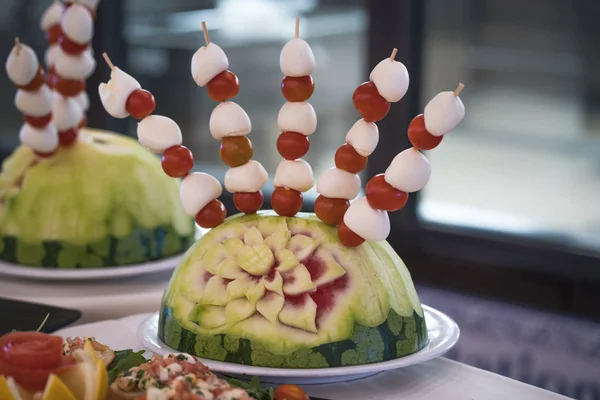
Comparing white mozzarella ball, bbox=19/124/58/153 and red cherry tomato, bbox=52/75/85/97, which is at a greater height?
red cherry tomato, bbox=52/75/85/97

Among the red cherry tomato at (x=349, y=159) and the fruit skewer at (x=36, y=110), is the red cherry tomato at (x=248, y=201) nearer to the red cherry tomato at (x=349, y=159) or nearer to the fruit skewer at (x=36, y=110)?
the red cherry tomato at (x=349, y=159)

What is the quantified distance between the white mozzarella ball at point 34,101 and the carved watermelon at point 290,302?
0.67 metres

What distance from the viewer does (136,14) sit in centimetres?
327

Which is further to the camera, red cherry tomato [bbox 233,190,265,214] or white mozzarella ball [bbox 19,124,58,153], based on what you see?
white mozzarella ball [bbox 19,124,58,153]

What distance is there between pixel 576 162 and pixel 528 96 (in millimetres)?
223

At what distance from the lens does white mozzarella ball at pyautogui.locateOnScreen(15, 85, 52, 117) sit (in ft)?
5.92

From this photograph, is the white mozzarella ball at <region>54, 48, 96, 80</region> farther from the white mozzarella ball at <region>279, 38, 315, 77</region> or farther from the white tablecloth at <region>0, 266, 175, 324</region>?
the white mozzarella ball at <region>279, 38, 315, 77</region>

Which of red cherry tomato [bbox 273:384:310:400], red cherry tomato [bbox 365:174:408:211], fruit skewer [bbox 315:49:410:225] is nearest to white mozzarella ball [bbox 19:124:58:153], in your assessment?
fruit skewer [bbox 315:49:410:225]

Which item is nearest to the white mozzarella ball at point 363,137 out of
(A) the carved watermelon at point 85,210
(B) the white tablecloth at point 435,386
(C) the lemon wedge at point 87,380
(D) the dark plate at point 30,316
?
(B) the white tablecloth at point 435,386

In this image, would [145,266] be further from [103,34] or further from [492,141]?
[103,34]

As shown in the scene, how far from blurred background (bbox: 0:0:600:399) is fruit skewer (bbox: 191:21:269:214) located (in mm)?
1156

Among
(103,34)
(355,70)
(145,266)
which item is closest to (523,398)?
(145,266)

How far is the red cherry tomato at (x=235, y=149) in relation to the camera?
1.35 meters

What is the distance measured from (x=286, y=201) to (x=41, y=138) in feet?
2.31
